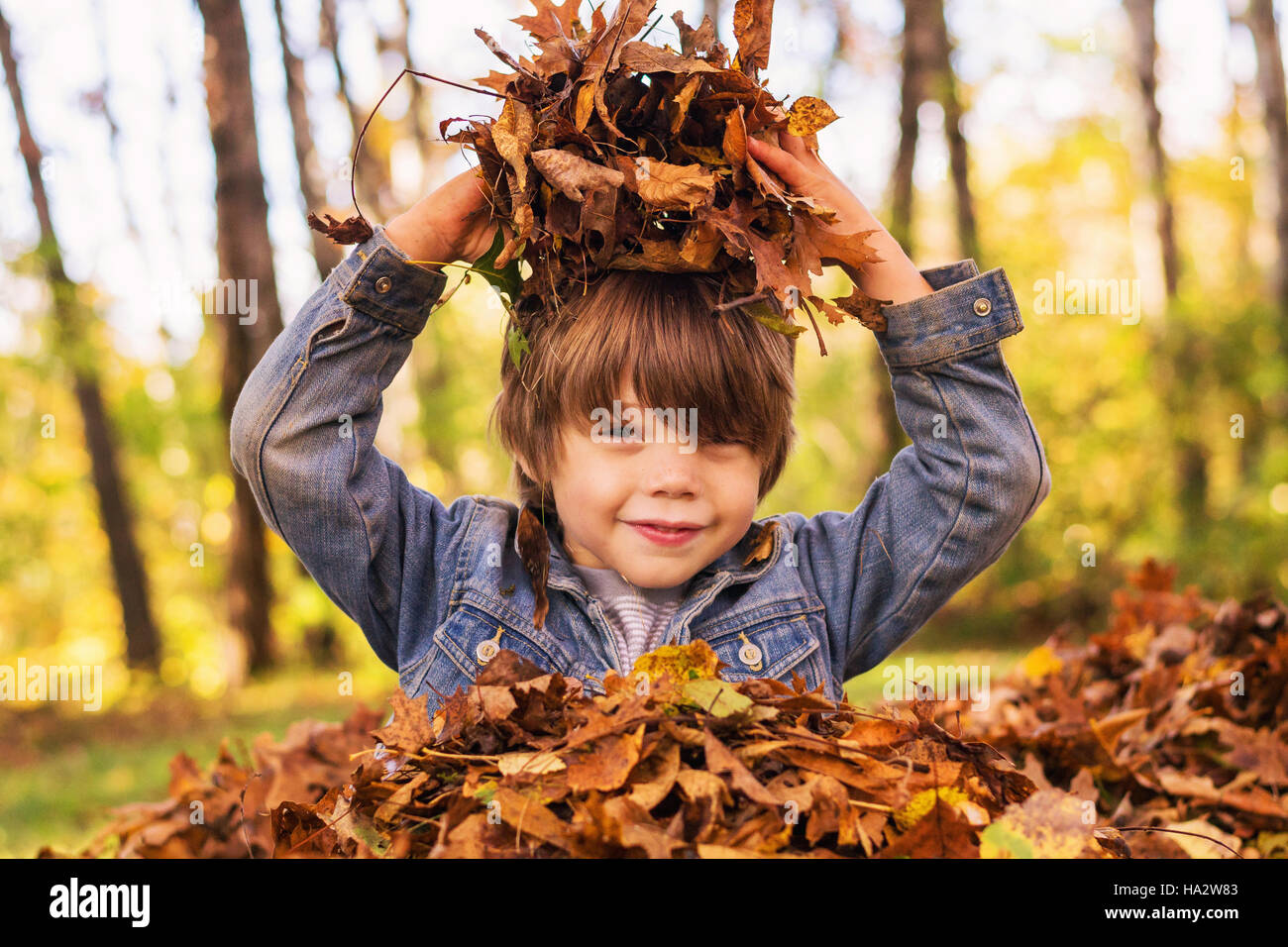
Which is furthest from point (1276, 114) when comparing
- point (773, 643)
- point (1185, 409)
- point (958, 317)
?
point (773, 643)

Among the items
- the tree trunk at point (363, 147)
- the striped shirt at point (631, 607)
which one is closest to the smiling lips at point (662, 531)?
the striped shirt at point (631, 607)

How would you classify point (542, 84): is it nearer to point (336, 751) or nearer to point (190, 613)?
point (336, 751)

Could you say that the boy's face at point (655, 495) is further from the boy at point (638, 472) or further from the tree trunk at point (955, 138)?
the tree trunk at point (955, 138)

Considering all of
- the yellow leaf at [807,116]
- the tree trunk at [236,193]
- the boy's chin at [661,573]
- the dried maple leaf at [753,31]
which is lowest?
the boy's chin at [661,573]

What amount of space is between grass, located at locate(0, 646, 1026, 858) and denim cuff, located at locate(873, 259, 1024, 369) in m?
1.71

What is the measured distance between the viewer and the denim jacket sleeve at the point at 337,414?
2006 mm

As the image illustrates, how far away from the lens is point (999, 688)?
3287 millimetres

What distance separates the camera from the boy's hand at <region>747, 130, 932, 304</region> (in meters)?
1.90

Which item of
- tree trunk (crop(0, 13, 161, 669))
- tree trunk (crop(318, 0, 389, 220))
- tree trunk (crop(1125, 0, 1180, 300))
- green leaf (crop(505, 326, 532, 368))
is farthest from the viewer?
tree trunk (crop(0, 13, 161, 669))

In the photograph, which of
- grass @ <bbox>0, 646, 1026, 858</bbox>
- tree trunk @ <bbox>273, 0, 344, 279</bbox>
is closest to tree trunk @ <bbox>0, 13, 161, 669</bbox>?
tree trunk @ <bbox>273, 0, 344, 279</bbox>

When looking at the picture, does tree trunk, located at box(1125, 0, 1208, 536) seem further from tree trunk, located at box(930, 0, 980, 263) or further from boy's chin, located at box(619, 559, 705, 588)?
boy's chin, located at box(619, 559, 705, 588)

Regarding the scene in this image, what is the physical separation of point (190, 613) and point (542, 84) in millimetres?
27782

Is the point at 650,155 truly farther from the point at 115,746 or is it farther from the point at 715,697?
the point at 115,746

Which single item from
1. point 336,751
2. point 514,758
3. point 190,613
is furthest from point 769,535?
point 190,613
